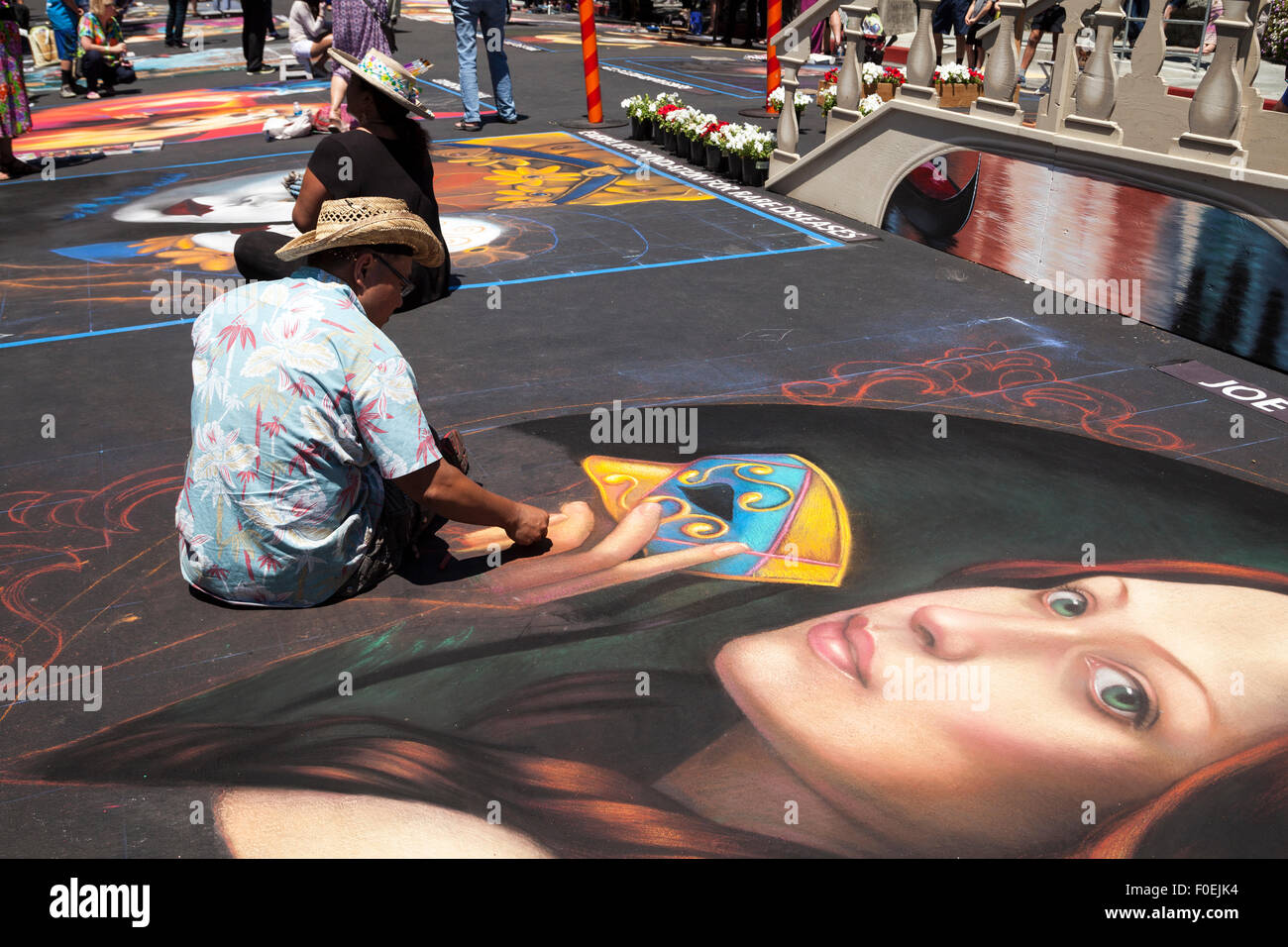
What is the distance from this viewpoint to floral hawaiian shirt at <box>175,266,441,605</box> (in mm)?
3070

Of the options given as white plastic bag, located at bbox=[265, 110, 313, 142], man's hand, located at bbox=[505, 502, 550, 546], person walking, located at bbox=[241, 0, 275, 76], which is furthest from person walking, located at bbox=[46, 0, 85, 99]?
man's hand, located at bbox=[505, 502, 550, 546]

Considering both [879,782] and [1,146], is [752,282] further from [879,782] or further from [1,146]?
[1,146]

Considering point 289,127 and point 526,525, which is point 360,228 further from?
point 289,127

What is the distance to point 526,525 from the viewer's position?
3.60 m

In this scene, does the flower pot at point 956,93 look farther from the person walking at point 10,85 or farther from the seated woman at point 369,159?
the person walking at point 10,85

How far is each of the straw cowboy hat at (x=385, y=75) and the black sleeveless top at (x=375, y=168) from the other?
0.75 feet

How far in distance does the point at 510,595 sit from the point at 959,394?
8.49ft

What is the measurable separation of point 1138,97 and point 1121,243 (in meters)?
0.87

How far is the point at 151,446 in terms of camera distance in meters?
4.72

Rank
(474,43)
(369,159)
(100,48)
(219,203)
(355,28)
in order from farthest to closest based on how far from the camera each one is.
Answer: (100,48) → (474,43) → (355,28) → (219,203) → (369,159)

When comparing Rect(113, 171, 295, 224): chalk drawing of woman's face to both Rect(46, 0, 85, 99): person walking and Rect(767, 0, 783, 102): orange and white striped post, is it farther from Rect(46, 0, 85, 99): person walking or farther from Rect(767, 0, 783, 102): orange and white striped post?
Rect(46, 0, 85, 99): person walking

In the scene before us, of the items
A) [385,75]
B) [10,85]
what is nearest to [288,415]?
[385,75]

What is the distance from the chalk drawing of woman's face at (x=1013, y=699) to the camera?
2717 mm

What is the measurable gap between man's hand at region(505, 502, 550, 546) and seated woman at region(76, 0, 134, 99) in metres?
14.4
